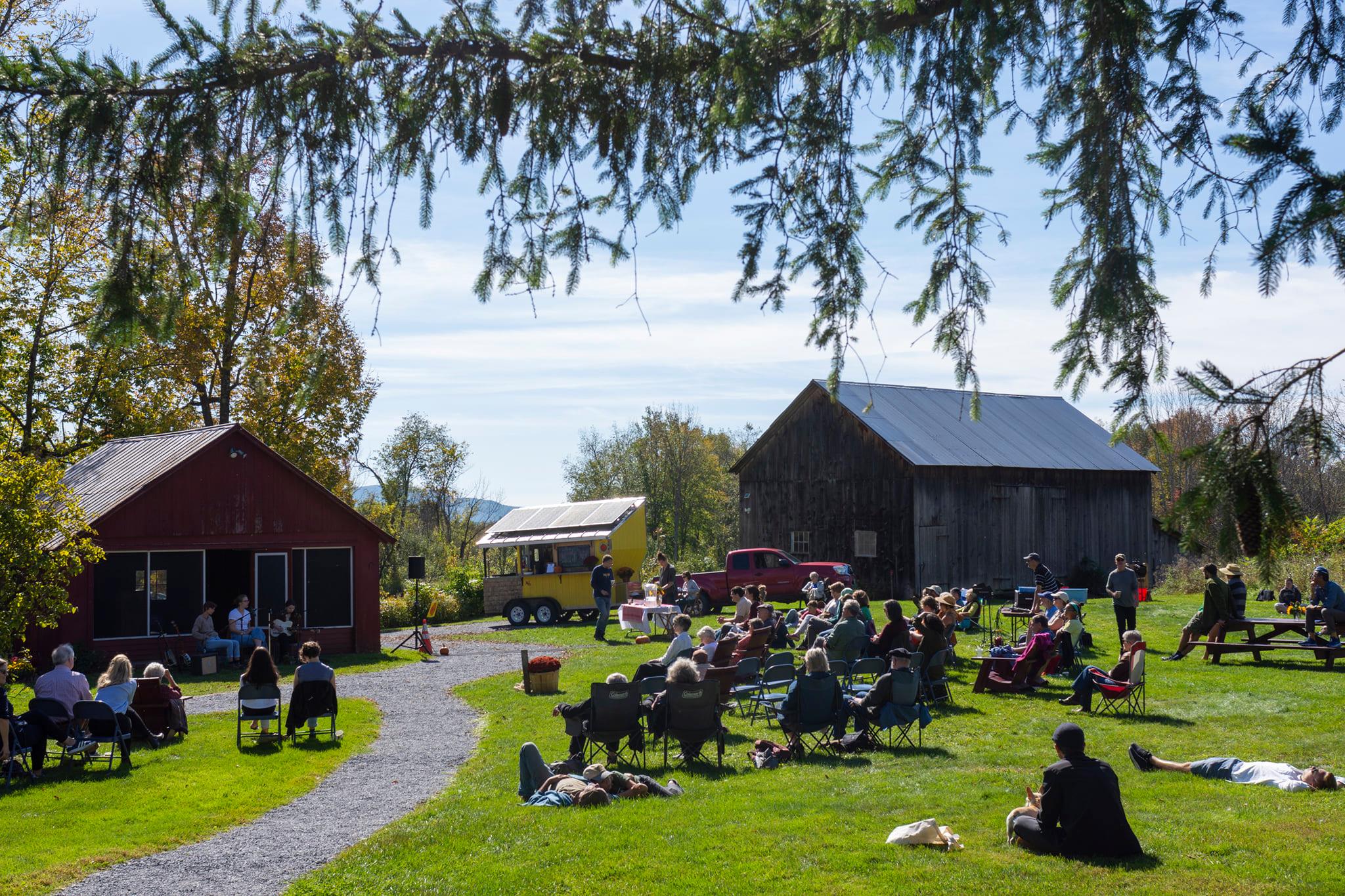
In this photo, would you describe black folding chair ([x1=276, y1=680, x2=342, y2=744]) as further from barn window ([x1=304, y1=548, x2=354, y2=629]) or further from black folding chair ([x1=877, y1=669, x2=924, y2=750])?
barn window ([x1=304, y1=548, x2=354, y2=629])

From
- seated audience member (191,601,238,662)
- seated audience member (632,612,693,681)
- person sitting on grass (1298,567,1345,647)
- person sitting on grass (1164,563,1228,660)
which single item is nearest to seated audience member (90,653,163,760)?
seated audience member (632,612,693,681)

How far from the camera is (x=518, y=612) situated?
31.6m

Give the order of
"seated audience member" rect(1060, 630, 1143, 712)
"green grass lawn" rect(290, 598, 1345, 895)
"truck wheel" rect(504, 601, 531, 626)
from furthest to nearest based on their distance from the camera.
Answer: "truck wheel" rect(504, 601, 531, 626)
"seated audience member" rect(1060, 630, 1143, 712)
"green grass lawn" rect(290, 598, 1345, 895)

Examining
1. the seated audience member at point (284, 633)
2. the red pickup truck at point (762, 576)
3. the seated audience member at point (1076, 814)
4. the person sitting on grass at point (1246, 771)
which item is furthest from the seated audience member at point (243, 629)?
the seated audience member at point (1076, 814)

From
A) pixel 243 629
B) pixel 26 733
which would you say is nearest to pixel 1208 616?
pixel 26 733

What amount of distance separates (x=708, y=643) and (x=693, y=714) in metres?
3.81

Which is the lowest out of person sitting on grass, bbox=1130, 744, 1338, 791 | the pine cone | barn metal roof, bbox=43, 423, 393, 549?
person sitting on grass, bbox=1130, 744, 1338, 791

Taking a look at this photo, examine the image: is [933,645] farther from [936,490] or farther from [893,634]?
[936,490]

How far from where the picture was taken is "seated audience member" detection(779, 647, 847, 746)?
1116cm

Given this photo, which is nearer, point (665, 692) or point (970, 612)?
point (665, 692)

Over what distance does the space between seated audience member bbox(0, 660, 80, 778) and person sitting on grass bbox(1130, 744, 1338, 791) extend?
A: 10747 millimetres

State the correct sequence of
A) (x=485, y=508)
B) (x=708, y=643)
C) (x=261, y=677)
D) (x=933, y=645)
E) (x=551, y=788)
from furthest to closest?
(x=485, y=508)
(x=708, y=643)
(x=933, y=645)
(x=261, y=677)
(x=551, y=788)

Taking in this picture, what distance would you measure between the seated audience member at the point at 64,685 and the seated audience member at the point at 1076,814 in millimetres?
9837

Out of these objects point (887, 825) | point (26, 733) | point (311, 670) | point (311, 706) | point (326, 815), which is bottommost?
point (326, 815)
